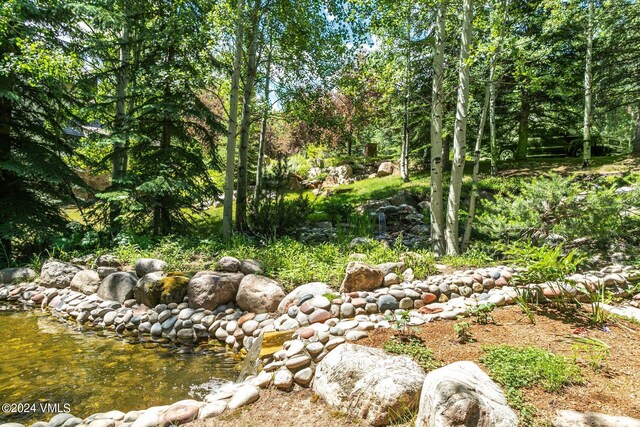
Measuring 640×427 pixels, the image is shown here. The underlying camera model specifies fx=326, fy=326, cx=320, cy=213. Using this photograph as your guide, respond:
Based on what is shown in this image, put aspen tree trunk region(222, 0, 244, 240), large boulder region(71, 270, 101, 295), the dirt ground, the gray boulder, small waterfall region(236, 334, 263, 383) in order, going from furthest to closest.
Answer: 1. aspen tree trunk region(222, 0, 244, 240)
2. large boulder region(71, 270, 101, 295)
3. the gray boulder
4. small waterfall region(236, 334, 263, 383)
5. the dirt ground

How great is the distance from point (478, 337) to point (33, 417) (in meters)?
3.80

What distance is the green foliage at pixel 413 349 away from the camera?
2.52 m

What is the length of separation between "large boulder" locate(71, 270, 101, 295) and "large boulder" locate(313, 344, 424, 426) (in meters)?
4.63

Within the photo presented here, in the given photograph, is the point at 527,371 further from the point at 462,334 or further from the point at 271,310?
the point at 271,310

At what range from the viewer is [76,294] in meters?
5.28

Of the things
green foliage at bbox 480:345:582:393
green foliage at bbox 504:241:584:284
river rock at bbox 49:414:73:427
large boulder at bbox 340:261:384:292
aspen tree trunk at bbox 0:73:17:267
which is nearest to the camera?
green foliage at bbox 480:345:582:393

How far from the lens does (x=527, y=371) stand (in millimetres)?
2254

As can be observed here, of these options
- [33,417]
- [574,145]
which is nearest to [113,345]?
[33,417]

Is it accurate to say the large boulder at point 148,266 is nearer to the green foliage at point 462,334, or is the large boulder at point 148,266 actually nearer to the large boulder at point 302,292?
the large boulder at point 302,292

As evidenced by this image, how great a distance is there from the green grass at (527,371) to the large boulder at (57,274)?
6414mm

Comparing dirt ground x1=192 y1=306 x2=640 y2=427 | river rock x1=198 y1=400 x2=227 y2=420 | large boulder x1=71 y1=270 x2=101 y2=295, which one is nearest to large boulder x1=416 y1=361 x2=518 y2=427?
dirt ground x1=192 y1=306 x2=640 y2=427

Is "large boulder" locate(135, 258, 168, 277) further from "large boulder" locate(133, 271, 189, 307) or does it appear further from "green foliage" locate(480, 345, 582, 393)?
"green foliage" locate(480, 345, 582, 393)

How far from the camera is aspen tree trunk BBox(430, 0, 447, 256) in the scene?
5.42 meters

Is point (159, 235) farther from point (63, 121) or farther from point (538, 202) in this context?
point (538, 202)
